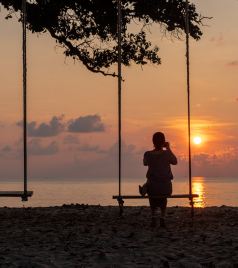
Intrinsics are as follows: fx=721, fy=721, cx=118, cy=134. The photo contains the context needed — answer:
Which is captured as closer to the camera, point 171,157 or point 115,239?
point 115,239

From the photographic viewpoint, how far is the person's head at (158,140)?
12789mm

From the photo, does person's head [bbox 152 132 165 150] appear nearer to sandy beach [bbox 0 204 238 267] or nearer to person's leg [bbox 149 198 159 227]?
person's leg [bbox 149 198 159 227]

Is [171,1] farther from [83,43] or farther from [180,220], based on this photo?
[180,220]

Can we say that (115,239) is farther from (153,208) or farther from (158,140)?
(158,140)

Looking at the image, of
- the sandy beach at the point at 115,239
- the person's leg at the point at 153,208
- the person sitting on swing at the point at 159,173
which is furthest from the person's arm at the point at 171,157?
the sandy beach at the point at 115,239

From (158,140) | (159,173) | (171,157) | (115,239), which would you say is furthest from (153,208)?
(115,239)

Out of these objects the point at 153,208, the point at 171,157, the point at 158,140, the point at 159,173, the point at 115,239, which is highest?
the point at 158,140

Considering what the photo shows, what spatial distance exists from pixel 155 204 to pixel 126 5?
712cm

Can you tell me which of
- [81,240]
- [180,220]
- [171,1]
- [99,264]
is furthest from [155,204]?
[171,1]

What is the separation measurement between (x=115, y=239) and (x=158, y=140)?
2.59m

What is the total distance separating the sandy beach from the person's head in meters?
1.45

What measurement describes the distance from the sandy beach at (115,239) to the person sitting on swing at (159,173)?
495mm

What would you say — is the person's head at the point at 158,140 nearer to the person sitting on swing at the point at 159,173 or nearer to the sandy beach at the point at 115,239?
the person sitting on swing at the point at 159,173

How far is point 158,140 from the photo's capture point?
1286cm
